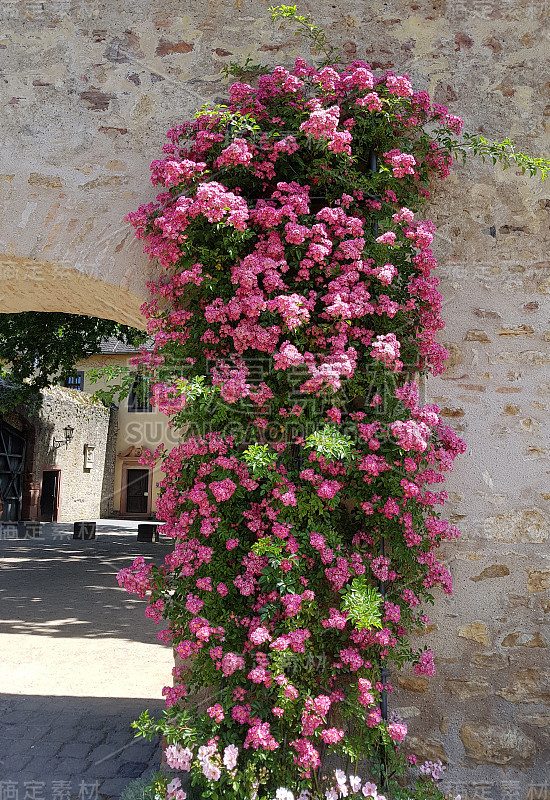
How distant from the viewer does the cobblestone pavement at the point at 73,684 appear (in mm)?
3100

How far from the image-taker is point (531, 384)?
10.0ft

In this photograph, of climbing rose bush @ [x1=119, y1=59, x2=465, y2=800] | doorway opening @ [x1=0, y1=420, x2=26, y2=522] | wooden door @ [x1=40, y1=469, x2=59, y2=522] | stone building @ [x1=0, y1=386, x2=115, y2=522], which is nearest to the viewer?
climbing rose bush @ [x1=119, y1=59, x2=465, y2=800]

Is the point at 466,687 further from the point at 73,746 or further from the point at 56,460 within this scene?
the point at 56,460

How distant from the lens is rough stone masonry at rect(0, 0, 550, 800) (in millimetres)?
2830

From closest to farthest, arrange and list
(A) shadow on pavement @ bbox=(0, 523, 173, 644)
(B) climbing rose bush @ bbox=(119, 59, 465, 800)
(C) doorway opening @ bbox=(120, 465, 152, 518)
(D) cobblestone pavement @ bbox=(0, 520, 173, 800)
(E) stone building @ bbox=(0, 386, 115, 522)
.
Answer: (B) climbing rose bush @ bbox=(119, 59, 465, 800) < (D) cobblestone pavement @ bbox=(0, 520, 173, 800) < (A) shadow on pavement @ bbox=(0, 523, 173, 644) < (E) stone building @ bbox=(0, 386, 115, 522) < (C) doorway opening @ bbox=(120, 465, 152, 518)

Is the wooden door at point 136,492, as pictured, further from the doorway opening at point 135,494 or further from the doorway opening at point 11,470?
the doorway opening at point 11,470

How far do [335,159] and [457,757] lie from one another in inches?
110

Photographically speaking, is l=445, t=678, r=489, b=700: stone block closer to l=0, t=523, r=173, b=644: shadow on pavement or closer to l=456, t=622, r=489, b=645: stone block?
l=456, t=622, r=489, b=645: stone block

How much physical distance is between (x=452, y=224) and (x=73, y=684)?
13.1 ft

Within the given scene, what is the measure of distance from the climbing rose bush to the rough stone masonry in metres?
0.21

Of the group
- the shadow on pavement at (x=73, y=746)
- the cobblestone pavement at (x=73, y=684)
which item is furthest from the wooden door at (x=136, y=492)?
the shadow on pavement at (x=73, y=746)

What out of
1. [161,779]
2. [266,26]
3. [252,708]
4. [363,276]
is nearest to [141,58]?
[266,26]

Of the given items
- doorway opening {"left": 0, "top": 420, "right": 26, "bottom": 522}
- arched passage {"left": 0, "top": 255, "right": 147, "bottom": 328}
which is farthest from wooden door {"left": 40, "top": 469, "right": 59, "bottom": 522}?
arched passage {"left": 0, "top": 255, "right": 147, "bottom": 328}

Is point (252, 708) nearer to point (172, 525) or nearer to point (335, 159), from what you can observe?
point (172, 525)
